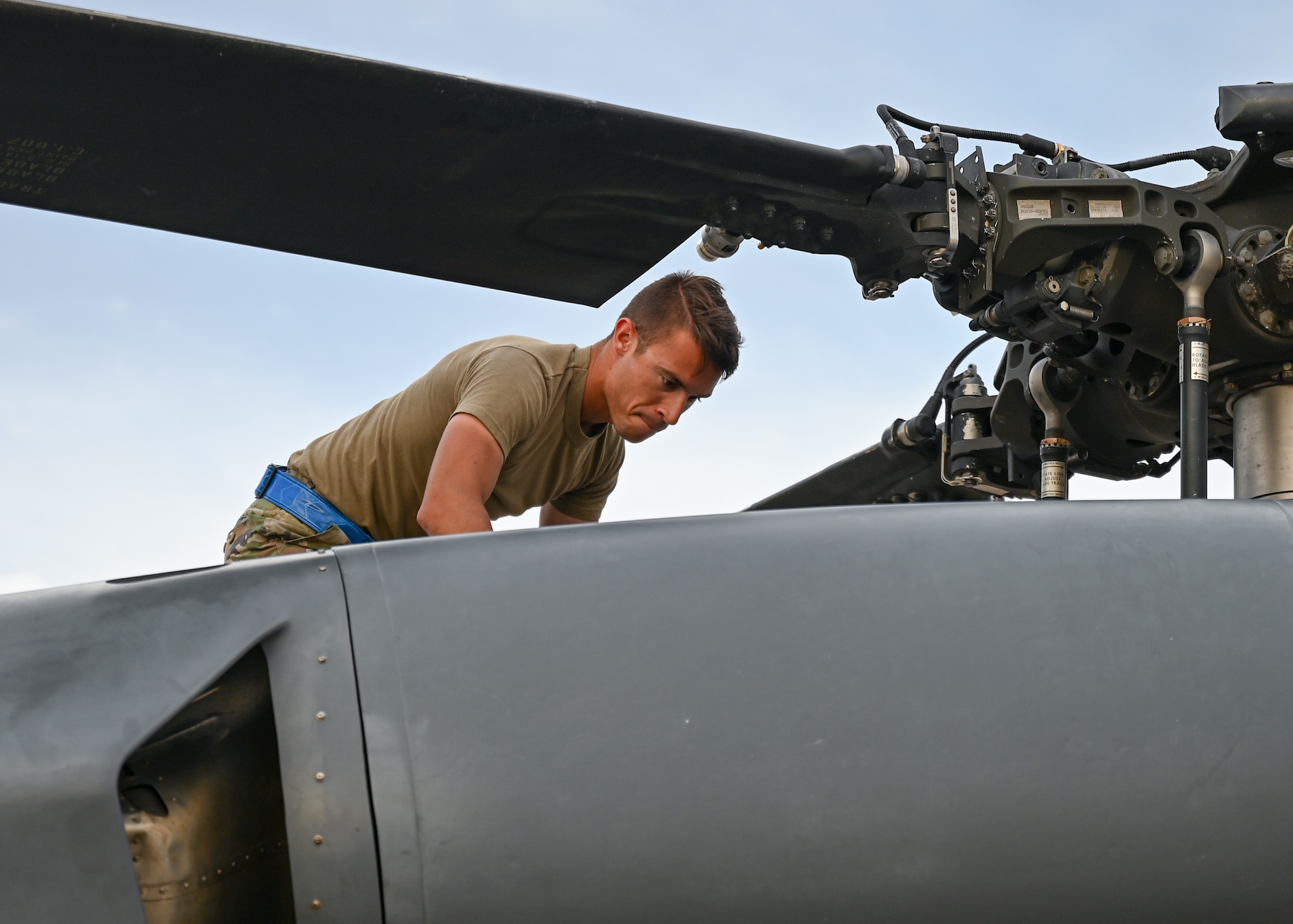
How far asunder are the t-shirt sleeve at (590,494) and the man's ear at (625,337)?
0.42 meters

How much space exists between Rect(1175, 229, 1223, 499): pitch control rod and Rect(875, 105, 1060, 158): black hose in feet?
1.34

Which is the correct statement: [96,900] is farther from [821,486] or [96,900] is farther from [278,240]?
[821,486]

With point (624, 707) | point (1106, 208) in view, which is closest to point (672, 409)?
point (1106, 208)

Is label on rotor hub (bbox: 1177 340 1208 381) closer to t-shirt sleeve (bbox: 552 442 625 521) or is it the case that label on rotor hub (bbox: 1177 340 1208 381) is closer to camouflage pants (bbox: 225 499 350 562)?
t-shirt sleeve (bbox: 552 442 625 521)

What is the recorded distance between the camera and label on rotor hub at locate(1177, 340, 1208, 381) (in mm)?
2912

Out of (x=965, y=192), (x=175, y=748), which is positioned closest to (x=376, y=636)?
(x=175, y=748)

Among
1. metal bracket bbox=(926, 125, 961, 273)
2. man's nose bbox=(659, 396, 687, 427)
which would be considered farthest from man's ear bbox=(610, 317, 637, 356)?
metal bracket bbox=(926, 125, 961, 273)

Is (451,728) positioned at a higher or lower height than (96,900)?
higher

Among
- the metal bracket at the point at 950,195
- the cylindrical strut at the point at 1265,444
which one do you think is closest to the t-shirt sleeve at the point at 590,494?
the metal bracket at the point at 950,195

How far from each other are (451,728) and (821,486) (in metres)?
2.95

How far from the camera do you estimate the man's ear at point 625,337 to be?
10.2 ft

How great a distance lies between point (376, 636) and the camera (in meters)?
1.78

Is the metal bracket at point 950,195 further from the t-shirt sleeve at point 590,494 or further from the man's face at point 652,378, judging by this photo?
the t-shirt sleeve at point 590,494

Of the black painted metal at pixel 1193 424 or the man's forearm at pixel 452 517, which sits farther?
the black painted metal at pixel 1193 424
